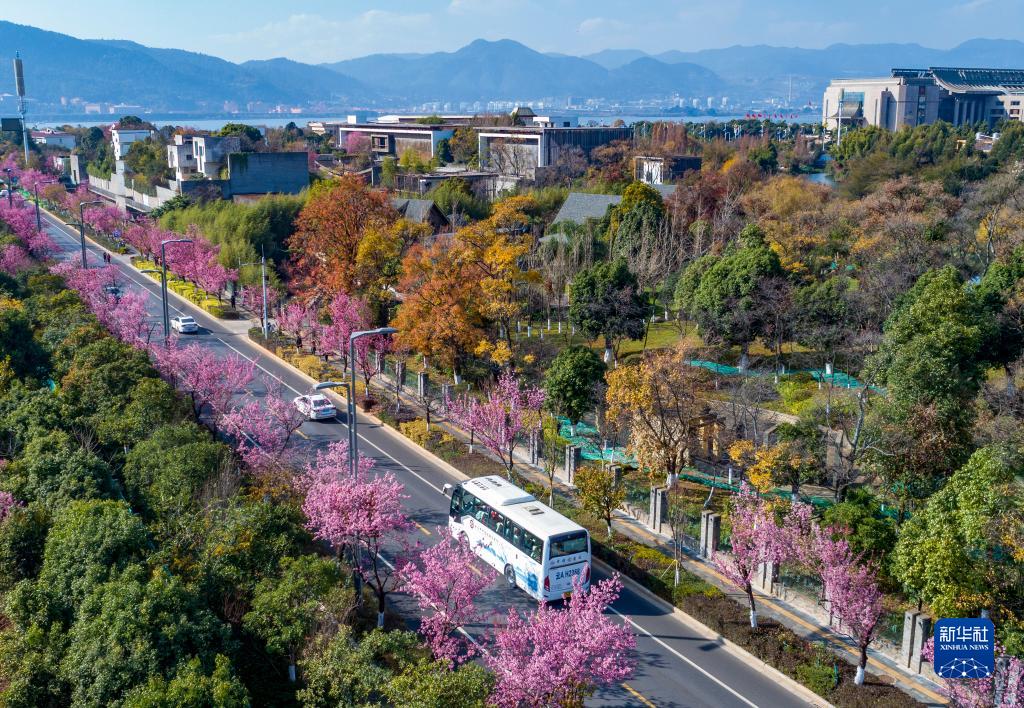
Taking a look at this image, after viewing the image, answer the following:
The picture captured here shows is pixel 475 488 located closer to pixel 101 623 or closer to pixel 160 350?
pixel 101 623

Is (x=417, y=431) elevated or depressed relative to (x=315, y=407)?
depressed

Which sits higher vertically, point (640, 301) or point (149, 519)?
point (640, 301)

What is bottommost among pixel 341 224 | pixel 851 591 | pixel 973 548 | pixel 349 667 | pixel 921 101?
pixel 851 591

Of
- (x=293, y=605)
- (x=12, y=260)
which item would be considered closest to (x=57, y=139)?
(x=12, y=260)

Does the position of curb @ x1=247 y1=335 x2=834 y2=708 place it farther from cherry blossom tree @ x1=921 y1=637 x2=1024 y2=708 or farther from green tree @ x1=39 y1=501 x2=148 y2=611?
green tree @ x1=39 y1=501 x2=148 y2=611

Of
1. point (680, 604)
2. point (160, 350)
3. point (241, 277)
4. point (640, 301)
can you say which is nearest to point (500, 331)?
point (640, 301)

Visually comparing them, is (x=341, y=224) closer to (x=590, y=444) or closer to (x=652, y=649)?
(x=590, y=444)

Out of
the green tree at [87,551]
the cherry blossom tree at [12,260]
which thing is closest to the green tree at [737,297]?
the green tree at [87,551]
